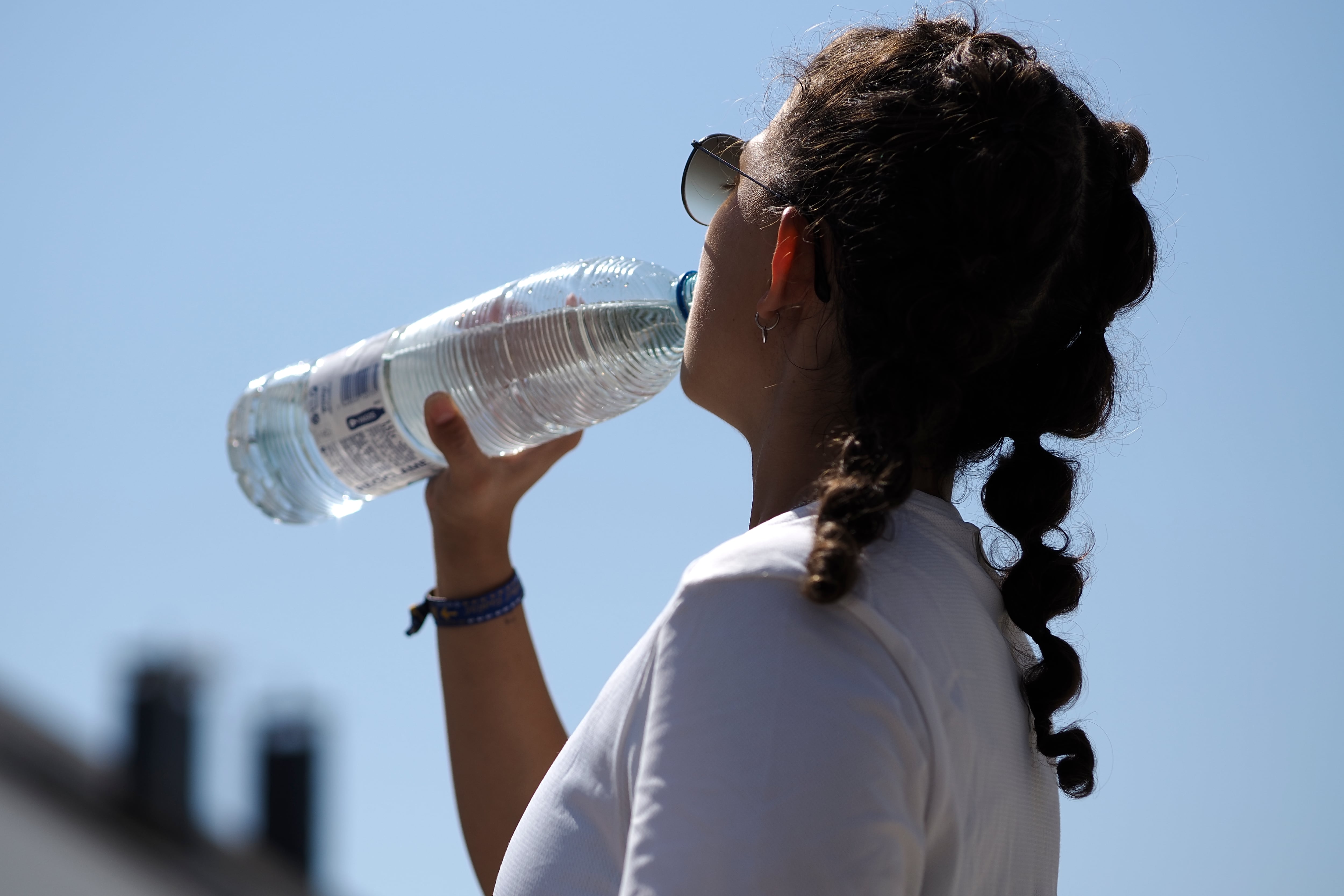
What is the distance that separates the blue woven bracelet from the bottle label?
27 cm

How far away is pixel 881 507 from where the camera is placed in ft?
3.80

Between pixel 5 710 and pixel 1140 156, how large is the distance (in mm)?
9208

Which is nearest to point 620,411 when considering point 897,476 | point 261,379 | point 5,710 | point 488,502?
point 488,502

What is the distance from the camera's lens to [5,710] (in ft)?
27.8

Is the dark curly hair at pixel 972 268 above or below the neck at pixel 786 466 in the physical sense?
above

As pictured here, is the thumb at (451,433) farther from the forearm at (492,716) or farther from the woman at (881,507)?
the woman at (881,507)

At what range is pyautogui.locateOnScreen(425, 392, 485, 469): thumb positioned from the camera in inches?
86.7

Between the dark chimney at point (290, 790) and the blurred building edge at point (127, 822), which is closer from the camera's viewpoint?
the blurred building edge at point (127, 822)

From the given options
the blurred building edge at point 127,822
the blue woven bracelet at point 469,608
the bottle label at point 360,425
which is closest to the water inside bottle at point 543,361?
the bottle label at point 360,425

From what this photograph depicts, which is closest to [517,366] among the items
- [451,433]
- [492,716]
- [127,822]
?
[451,433]

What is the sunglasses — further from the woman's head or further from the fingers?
the fingers

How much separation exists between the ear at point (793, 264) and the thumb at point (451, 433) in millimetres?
944

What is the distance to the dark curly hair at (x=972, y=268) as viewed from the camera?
1266mm

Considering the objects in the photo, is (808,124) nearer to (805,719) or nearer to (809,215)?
(809,215)
